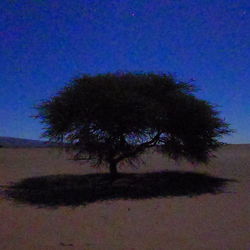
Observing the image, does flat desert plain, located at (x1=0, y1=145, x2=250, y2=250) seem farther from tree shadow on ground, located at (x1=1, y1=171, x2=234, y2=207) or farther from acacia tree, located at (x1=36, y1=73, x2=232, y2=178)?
acacia tree, located at (x1=36, y1=73, x2=232, y2=178)

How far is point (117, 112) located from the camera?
507 inches

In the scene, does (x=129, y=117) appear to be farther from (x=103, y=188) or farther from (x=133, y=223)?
(x=133, y=223)

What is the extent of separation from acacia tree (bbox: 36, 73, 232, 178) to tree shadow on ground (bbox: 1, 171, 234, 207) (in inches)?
53.3

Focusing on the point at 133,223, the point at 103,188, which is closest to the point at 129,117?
the point at 103,188

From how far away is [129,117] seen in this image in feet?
41.8

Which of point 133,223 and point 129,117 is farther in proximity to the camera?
point 129,117

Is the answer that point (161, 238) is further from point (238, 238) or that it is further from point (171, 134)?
point (171, 134)

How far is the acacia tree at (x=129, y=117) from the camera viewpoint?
13.0m

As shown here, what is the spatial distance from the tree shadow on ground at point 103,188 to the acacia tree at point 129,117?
1355 millimetres

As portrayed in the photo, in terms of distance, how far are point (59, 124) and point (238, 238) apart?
9213mm

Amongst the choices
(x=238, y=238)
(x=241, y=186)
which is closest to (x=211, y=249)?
(x=238, y=238)

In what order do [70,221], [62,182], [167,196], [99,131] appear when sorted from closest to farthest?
1. [70,221]
2. [167,196]
3. [99,131]
4. [62,182]

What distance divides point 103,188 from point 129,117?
3.74m

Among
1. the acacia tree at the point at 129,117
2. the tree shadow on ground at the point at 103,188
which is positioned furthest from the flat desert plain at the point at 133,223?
the acacia tree at the point at 129,117
